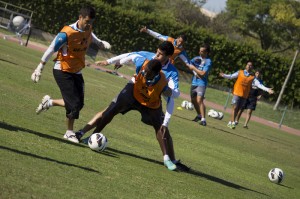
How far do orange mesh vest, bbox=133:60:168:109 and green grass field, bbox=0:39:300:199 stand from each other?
0.96m

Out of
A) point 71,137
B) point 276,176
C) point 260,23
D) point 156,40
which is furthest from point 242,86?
point 260,23

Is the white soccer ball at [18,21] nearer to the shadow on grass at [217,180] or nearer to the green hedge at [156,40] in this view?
the green hedge at [156,40]

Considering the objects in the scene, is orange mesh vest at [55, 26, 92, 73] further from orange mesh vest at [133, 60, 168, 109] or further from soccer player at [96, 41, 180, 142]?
orange mesh vest at [133, 60, 168, 109]

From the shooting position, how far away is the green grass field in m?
8.23

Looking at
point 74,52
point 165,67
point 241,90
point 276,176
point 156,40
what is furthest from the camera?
point 156,40

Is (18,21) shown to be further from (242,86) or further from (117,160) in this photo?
(117,160)

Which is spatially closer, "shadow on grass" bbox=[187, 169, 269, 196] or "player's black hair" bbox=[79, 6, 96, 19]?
"player's black hair" bbox=[79, 6, 96, 19]

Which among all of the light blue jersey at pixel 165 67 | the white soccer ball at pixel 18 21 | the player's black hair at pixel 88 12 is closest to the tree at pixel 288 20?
the white soccer ball at pixel 18 21

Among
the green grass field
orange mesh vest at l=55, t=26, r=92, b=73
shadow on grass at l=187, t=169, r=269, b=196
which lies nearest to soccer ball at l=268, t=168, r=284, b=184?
the green grass field

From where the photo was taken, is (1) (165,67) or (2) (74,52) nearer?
(2) (74,52)

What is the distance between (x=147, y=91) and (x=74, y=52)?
1.38 m

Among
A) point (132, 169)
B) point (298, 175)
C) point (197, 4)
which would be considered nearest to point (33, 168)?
point (132, 169)

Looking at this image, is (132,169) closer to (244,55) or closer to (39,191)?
(39,191)

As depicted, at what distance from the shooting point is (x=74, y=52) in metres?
11.7
